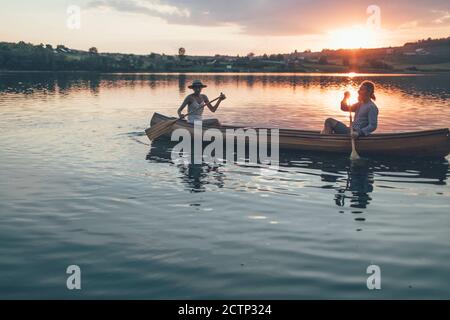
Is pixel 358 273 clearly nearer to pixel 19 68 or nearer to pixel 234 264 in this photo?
pixel 234 264

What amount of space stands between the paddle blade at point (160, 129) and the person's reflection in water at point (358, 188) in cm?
740

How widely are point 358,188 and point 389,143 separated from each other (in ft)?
11.8

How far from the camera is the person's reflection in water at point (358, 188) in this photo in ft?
34.3

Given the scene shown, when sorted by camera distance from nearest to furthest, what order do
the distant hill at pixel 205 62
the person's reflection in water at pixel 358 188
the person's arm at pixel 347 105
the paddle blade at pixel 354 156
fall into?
the person's reflection in water at pixel 358 188 < the paddle blade at pixel 354 156 < the person's arm at pixel 347 105 < the distant hill at pixel 205 62

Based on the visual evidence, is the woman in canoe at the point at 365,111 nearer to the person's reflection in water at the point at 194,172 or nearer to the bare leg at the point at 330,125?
the bare leg at the point at 330,125

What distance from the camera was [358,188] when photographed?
→ 11.7m

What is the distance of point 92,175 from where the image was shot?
1277cm

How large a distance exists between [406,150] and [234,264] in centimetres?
Result: 972
